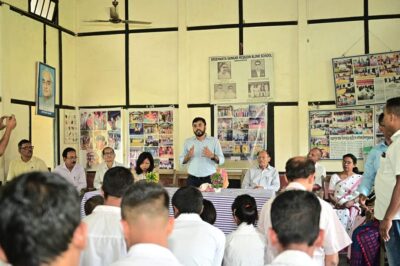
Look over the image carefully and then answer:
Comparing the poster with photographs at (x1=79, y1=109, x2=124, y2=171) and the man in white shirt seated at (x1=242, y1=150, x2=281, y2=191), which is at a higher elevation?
the poster with photographs at (x1=79, y1=109, x2=124, y2=171)

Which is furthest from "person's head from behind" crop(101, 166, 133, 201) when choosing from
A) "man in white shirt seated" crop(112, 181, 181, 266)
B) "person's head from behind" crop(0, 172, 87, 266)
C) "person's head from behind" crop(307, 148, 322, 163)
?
"person's head from behind" crop(307, 148, 322, 163)

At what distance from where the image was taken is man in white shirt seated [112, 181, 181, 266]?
64.4 inches

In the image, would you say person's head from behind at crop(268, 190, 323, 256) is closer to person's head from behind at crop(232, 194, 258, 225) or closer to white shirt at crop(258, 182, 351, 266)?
white shirt at crop(258, 182, 351, 266)

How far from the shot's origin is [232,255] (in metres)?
3.30

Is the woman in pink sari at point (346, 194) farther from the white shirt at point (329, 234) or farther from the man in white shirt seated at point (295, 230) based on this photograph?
the man in white shirt seated at point (295, 230)

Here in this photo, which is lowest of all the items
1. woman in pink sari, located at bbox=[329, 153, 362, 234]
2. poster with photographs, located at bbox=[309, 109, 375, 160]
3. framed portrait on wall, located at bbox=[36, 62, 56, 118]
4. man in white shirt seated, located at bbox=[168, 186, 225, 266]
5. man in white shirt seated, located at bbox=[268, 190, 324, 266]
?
woman in pink sari, located at bbox=[329, 153, 362, 234]

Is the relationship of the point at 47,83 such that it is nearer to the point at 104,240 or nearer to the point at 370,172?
the point at 370,172

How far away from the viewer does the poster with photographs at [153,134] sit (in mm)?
9078

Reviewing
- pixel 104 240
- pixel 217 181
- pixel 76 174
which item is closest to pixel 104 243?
pixel 104 240

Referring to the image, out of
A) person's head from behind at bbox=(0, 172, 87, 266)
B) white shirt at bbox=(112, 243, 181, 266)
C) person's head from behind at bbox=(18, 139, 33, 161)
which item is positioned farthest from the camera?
person's head from behind at bbox=(18, 139, 33, 161)

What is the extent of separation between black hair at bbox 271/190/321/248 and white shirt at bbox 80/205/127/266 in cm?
111

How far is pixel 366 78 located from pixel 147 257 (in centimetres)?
740

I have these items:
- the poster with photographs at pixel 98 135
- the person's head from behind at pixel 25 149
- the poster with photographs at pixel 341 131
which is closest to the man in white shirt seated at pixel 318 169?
the poster with photographs at pixel 341 131

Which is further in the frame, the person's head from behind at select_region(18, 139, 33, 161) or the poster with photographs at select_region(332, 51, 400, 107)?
the poster with photographs at select_region(332, 51, 400, 107)
